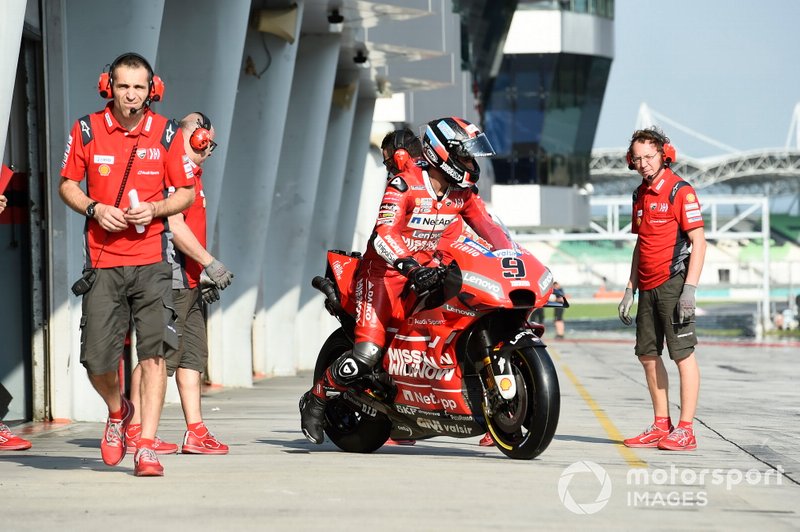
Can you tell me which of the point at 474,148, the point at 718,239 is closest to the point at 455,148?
the point at 474,148

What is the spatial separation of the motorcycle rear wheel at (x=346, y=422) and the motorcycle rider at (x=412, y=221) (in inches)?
12.6

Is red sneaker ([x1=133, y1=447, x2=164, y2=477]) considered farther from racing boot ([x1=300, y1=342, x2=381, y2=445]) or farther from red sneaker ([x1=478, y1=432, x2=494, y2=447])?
red sneaker ([x1=478, y1=432, x2=494, y2=447])

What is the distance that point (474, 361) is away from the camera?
26.9 ft

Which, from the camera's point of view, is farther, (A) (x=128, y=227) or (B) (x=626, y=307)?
(B) (x=626, y=307)

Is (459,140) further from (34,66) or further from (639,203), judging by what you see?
(34,66)

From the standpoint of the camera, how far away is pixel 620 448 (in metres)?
9.75

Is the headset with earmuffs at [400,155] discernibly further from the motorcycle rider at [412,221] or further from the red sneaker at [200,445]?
the red sneaker at [200,445]

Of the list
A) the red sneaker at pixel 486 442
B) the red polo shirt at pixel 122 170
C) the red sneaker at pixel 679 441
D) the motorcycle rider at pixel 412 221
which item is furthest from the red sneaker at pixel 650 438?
the red polo shirt at pixel 122 170

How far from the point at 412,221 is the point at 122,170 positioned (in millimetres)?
2044

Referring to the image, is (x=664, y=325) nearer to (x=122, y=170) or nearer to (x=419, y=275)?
(x=419, y=275)

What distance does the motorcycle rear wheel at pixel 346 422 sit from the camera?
9.18 m

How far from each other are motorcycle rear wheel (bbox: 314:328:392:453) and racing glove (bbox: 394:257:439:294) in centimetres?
114

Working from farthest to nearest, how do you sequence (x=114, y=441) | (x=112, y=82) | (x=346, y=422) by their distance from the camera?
(x=346, y=422)
(x=114, y=441)
(x=112, y=82)

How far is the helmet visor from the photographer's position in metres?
8.60
